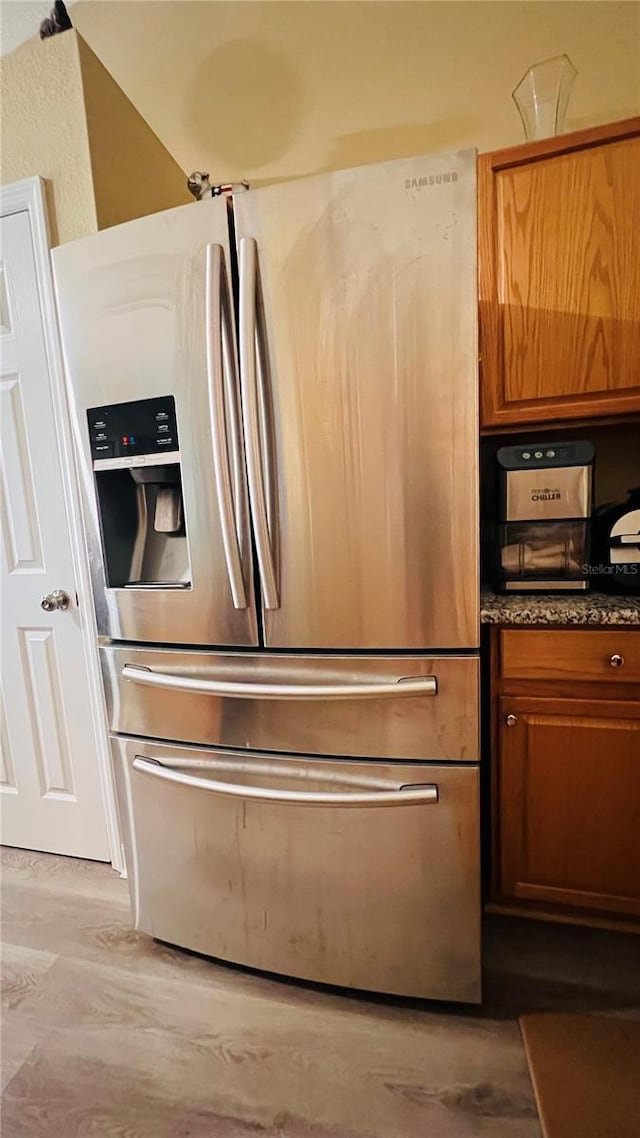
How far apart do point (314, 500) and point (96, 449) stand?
0.59 m

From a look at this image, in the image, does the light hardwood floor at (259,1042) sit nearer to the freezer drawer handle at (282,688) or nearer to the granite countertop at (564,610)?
the freezer drawer handle at (282,688)

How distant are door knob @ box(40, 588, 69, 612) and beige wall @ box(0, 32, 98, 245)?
3.62ft

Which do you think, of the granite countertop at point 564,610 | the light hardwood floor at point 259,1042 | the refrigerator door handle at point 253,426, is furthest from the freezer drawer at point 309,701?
the light hardwood floor at point 259,1042

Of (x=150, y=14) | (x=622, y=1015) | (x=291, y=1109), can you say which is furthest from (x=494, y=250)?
(x=291, y=1109)

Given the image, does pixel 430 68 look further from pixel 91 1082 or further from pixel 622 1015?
pixel 91 1082

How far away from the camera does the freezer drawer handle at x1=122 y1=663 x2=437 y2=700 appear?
1055 millimetres

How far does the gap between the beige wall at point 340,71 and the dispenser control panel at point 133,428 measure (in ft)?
4.29

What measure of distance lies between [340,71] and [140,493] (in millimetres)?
1680

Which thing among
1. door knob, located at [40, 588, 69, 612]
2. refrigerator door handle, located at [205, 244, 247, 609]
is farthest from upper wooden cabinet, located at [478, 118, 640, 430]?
door knob, located at [40, 588, 69, 612]

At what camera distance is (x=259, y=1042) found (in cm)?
117

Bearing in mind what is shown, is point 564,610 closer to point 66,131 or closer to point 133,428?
point 133,428

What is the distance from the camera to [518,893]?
1.39 m

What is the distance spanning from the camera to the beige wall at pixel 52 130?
1383 millimetres

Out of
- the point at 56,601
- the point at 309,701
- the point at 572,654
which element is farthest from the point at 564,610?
the point at 56,601
